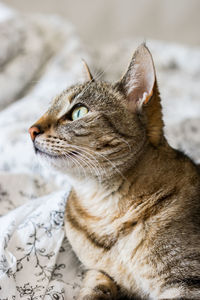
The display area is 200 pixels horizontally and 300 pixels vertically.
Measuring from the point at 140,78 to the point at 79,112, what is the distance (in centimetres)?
16

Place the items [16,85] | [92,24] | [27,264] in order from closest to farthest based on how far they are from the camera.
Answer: [27,264]
[16,85]
[92,24]

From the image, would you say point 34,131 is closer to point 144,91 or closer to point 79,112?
point 79,112

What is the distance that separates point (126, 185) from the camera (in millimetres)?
770

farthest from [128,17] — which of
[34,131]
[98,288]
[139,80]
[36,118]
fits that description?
[98,288]

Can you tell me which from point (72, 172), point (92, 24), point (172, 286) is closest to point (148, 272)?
point (172, 286)

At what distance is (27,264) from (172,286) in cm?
33

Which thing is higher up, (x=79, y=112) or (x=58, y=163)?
(x=79, y=112)

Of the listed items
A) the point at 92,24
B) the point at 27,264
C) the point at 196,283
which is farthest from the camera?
the point at 92,24

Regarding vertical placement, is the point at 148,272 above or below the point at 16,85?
below

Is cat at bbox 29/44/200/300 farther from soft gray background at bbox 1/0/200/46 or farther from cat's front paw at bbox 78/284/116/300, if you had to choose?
soft gray background at bbox 1/0/200/46

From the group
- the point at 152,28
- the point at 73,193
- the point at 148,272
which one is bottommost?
the point at 148,272

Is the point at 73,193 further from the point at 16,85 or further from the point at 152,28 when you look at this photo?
the point at 152,28

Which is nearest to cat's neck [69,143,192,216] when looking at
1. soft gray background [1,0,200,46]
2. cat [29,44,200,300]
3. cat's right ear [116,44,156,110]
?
cat [29,44,200,300]

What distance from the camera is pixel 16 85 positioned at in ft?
5.13
